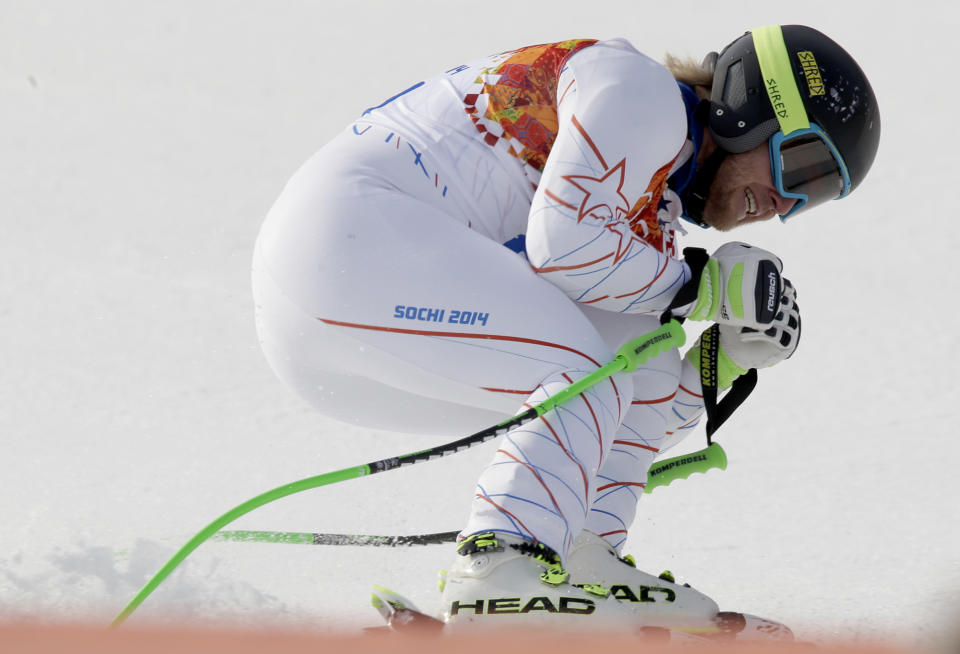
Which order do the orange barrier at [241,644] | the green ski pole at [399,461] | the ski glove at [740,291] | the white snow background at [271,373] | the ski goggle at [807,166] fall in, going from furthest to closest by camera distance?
the white snow background at [271,373]
the ski goggle at [807,166]
the ski glove at [740,291]
the green ski pole at [399,461]
the orange barrier at [241,644]

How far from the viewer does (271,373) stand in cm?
439

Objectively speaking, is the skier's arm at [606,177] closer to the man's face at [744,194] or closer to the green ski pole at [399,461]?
the green ski pole at [399,461]

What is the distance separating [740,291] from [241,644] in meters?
1.88

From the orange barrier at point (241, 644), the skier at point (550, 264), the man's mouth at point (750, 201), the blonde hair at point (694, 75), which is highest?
the blonde hair at point (694, 75)

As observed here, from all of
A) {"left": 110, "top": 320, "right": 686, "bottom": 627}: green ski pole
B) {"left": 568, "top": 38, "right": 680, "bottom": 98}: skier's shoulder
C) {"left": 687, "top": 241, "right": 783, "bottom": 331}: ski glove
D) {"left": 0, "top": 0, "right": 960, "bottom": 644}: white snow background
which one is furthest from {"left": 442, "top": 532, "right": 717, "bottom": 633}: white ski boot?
{"left": 568, "top": 38, "right": 680, "bottom": 98}: skier's shoulder

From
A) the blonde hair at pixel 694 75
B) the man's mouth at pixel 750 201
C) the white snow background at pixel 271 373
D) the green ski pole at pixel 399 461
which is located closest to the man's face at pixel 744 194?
the man's mouth at pixel 750 201

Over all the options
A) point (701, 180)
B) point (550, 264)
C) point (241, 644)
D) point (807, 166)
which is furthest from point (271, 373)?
point (241, 644)

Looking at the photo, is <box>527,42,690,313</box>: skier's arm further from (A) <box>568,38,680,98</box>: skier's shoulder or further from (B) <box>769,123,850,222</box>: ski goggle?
(B) <box>769,123,850,222</box>: ski goggle

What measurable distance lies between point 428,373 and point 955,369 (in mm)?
2801

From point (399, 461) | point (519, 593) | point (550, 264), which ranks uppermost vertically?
point (550, 264)

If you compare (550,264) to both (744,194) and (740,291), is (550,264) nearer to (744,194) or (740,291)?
(740,291)

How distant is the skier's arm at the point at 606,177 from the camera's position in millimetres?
2285

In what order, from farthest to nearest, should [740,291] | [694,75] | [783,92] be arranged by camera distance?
[694,75]
[783,92]
[740,291]

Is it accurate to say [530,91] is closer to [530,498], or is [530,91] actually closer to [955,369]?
[530,498]
